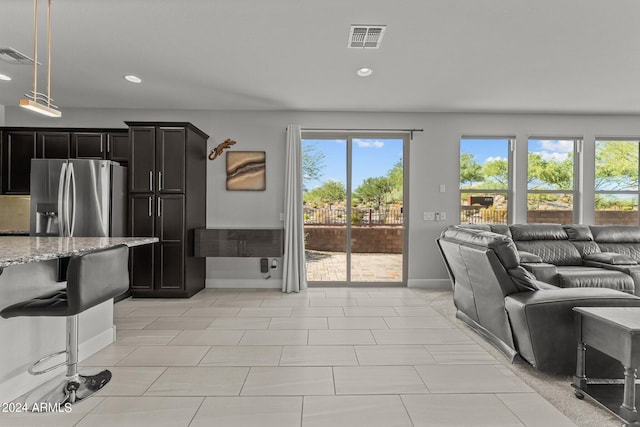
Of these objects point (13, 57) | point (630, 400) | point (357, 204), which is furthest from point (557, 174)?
point (13, 57)

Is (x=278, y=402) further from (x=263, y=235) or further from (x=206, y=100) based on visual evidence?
(x=206, y=100)

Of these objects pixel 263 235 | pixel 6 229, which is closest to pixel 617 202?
pixel 263 235

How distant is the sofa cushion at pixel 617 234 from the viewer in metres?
4.68

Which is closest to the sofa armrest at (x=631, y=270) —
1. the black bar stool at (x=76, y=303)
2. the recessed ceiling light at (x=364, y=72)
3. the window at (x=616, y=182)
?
the window at (x=616, y=182)

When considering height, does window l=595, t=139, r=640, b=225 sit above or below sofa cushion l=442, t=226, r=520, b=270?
above

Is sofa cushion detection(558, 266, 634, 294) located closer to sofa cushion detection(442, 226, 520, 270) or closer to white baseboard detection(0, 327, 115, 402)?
sofa cushion detection(442, 226, 520, 270)

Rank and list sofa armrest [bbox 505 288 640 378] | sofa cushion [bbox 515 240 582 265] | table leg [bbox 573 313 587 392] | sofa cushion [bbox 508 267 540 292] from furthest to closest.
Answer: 1. sofa cushion [bbox 515 240 582 265]
2. sofa cushion [bbox 508 267 540 292]
3. sofa armrest [bbox 505 288 640 378]
4. table leg [bbox 573 313 587 392]

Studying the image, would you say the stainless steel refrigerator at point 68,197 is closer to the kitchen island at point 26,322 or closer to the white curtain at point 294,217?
the kitchen island at point 26,322

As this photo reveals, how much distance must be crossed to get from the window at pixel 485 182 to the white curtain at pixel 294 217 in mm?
2492

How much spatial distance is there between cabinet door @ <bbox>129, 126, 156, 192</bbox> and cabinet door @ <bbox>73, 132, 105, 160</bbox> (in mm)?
572

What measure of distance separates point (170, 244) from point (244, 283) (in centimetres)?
125

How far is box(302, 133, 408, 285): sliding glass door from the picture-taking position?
5367mm

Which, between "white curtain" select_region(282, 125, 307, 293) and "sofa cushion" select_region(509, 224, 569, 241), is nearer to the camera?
"sofa cushion" select_region(509, 224, 569, 241)

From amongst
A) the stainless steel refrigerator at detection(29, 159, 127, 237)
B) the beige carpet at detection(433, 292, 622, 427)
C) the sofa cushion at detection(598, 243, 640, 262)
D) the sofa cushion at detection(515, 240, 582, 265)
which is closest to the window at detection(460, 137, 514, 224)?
the sofa cushion at detection(515, 240, 582, 265)
